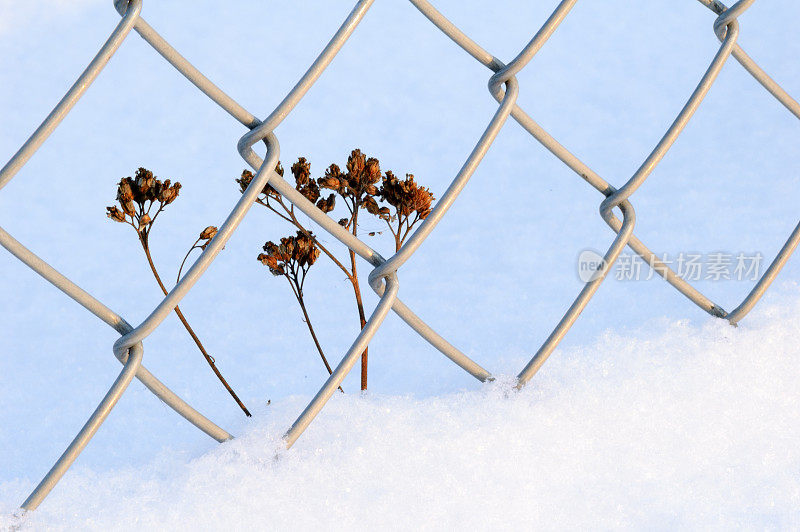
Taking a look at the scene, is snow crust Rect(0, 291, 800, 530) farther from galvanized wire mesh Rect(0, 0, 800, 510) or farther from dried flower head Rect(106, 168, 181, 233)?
dried flower head Rect(106, 168, 181, 233)

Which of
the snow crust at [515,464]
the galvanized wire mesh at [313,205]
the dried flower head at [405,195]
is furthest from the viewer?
the dried flower head at [405,195]

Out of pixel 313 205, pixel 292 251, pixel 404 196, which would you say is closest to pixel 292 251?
pixel 292 251

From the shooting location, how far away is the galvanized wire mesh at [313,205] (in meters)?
0.51

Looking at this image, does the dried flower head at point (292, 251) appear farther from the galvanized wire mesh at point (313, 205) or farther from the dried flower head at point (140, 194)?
the galvanized wire mesh at point (313, 205)

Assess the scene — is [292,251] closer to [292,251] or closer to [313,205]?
[292,251]

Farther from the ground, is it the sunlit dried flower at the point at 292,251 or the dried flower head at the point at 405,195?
the dried flower head at the point at 405,195

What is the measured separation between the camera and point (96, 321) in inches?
58.8

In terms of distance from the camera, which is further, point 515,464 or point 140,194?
point 140,194

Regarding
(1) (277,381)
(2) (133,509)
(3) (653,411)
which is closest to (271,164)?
(2) (133,509)

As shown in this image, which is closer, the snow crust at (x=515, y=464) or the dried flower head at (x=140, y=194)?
the snow crust at (x=515, y=464)

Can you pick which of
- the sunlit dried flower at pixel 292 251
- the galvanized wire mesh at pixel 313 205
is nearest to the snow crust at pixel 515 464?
the galvanized wire mesh at pixel 313 205

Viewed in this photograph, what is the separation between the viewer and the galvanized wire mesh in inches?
20.1

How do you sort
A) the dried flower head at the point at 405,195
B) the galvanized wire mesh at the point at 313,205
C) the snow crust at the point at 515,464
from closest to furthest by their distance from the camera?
the galvanized wire mesh at the point at 313,205, the snow crust at the point at 515,464, the dried flower head at the point at 405,195

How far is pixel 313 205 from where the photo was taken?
1.93ft
